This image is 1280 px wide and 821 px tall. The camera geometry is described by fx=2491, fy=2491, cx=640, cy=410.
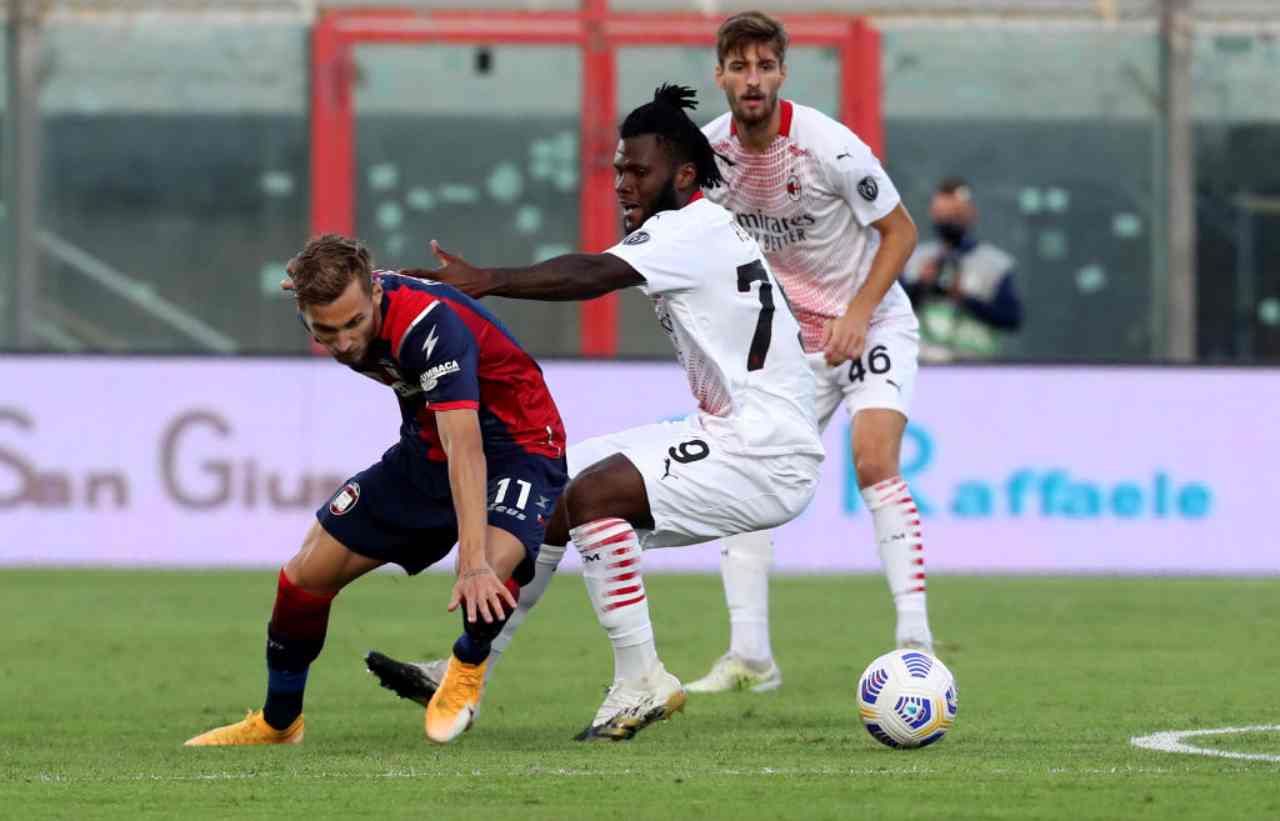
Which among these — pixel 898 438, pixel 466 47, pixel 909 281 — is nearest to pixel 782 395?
pixel 898 438

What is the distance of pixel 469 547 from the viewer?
6.16m

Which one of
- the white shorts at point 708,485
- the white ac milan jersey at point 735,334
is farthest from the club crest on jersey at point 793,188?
the white shorts at point 708,485

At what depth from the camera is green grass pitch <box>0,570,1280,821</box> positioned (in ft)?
17.6

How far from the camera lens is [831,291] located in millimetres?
8328

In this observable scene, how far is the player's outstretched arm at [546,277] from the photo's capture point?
616 cm

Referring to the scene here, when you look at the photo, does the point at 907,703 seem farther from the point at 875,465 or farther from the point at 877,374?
the point at 877,374

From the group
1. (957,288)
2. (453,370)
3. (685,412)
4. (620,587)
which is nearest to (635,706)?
(620,587)

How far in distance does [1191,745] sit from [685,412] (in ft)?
24.4

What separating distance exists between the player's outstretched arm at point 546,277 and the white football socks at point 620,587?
2.15ft

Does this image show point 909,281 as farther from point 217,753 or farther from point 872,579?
point 217,753

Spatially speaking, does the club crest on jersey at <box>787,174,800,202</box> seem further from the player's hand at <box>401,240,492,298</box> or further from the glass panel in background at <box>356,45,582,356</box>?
the glass panel in background at <box>356,45,582,356</box>

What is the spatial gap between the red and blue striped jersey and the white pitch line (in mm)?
1749

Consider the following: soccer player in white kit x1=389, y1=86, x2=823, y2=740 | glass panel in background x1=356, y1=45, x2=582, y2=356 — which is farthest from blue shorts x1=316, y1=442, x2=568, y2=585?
glass panel in background x1=356, y1=45, x2=582, y2=356

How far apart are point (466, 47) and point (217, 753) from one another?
1107cm
